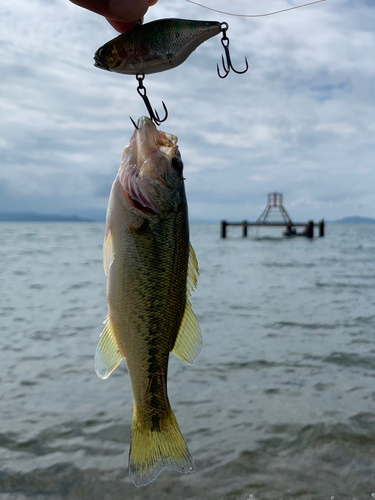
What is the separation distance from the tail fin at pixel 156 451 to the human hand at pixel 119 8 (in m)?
2.43

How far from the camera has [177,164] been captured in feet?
8.36

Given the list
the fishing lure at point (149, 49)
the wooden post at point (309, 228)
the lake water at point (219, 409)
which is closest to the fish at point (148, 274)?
the fishing lure at point (149, 49)

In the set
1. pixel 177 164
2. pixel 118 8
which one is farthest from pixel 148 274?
pixel 118 8

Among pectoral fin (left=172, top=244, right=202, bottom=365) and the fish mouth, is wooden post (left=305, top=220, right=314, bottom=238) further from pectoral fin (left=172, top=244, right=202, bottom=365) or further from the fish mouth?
the fish mouth

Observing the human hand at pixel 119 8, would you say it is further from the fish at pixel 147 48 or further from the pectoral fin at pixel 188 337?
the pectoral fin at pixel 188 337

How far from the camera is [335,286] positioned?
21.5 metres

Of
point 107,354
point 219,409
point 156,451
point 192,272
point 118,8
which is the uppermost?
point 118,8

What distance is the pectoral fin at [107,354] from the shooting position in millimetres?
2609

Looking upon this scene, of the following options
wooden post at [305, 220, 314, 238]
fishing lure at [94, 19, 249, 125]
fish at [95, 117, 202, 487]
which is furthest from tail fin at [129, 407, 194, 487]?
wooden post at [305, 220, 314, 238]

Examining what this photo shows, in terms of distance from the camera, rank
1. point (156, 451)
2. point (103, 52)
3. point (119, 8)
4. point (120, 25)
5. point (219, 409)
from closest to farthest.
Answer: point (103, 52) → point (119, 8) → point (156, 451) → point (120, 25) → point (219, 409)

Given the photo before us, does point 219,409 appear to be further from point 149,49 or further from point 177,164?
point 149,49

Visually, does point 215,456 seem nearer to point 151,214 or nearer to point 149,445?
point 149,445

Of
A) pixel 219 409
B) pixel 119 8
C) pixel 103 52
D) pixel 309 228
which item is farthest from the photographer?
pixel 309 228

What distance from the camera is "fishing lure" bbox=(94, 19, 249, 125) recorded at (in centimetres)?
243
